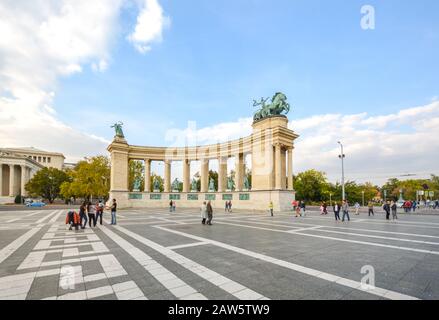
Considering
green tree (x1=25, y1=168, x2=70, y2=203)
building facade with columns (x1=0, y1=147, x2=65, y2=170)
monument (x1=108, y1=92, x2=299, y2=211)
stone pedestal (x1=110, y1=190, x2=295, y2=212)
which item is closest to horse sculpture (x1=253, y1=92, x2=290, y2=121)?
monument (x1=108, y1=92, x2=299, y2=211)

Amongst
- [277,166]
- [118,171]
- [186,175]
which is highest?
[277,166]

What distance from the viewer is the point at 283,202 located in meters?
31.4

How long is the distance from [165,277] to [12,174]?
101m

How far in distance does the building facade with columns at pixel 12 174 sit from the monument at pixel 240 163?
6322 centimetres

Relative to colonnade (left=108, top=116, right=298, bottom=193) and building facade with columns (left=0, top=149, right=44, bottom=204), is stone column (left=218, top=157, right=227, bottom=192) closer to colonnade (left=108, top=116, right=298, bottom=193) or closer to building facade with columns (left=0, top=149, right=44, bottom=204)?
colonnade (left=108, top=116, right=298, bottom=193)

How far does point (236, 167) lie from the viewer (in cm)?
3938

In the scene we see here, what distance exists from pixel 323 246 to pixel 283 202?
23.0 meters

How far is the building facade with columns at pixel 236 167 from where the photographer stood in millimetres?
32750

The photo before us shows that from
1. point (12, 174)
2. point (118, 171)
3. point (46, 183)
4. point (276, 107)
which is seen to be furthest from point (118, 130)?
point (12, 174)

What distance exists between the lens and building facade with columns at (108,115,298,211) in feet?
107

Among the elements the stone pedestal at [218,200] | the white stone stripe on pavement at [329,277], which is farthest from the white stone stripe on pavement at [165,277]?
the stone pedestal at [218,200]

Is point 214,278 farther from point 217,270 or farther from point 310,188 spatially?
point 310,188
